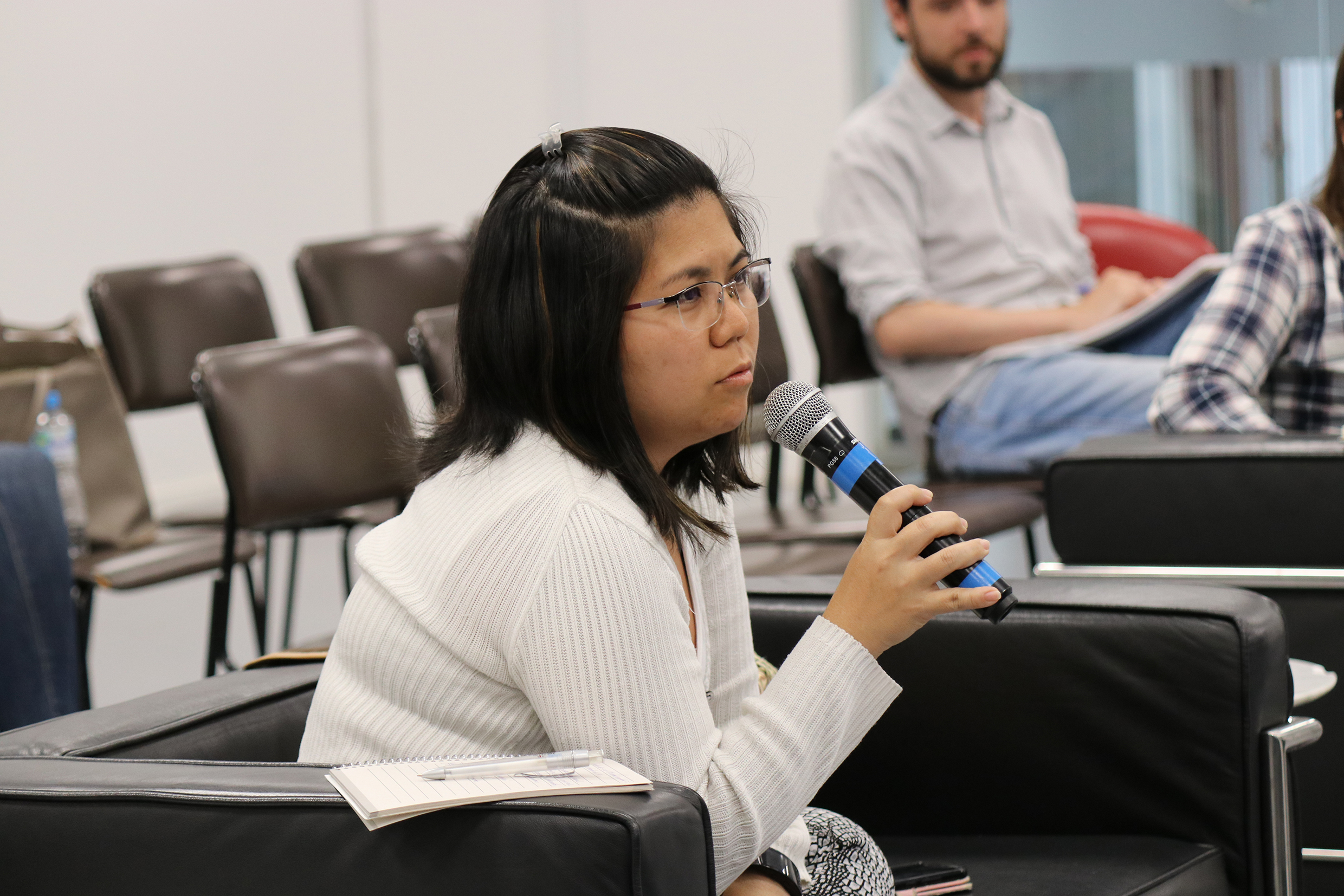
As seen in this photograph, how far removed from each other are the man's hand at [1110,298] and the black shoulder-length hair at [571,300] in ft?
6.71

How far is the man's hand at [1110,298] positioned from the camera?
3047 mm

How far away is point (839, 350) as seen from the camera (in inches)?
122

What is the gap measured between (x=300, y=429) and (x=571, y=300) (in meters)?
1.69

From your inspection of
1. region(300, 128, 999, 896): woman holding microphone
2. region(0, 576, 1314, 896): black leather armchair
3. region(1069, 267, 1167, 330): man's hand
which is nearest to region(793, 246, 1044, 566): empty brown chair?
region(1069, 267, 1167, 330): man's hand

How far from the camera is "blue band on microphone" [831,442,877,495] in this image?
1146 mm

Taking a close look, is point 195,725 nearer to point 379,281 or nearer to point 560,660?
point 560,660

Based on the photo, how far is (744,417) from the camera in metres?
1.21

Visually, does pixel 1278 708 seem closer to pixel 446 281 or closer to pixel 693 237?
pixel 693 237

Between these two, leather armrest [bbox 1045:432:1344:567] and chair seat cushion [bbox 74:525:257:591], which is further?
chair seat cushion [bbox 74:525:257:591]

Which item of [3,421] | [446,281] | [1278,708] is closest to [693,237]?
[1278,708]

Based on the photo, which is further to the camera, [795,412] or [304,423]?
[304,423]

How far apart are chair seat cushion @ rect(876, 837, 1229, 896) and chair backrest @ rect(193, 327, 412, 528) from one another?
48.7 inches

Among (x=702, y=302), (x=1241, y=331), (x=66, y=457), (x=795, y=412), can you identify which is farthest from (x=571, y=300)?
(x=66, y=457)

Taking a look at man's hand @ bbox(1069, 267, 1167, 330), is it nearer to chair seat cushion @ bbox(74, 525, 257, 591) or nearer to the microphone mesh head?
chair seat cushion @ bbox(74, 525, 257, 591)
